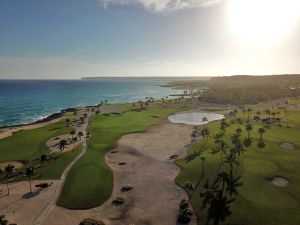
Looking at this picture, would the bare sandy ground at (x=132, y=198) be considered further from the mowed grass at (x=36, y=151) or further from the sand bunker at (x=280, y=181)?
the sand bunker at (x=280, y=181)

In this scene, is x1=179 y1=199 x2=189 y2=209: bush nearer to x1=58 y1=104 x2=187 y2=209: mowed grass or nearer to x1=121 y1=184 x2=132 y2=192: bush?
x1=121 y1=184 x2=132 y2=192: bush

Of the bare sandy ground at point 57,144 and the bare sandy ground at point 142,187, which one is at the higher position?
the bare sandy ground at point 142,187

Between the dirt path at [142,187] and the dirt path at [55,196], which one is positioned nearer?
the dirt path at [142,187]

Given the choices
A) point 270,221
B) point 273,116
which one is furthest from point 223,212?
point 273,116

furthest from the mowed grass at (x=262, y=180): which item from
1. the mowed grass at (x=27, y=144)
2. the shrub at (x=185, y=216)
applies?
the mowed grass at (x=27, y=144)

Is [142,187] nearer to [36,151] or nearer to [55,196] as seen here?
[55,196]

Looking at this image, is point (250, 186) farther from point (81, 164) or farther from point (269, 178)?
point (81, 164)

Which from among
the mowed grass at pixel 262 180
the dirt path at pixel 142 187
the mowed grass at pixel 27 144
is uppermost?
the mowed grass at pixel 262 180

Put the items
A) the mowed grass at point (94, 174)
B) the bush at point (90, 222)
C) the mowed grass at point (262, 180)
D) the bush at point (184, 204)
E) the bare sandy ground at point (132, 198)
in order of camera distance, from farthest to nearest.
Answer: the mowed grass at point (94, 174) → the bush at point (184, 204) → the bare sandy ground at point (132, 198) → the mowed grass at point (262, 180) → the bush at point (90, 222)

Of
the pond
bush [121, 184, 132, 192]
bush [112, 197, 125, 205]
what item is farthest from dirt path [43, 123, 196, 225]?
the pond
